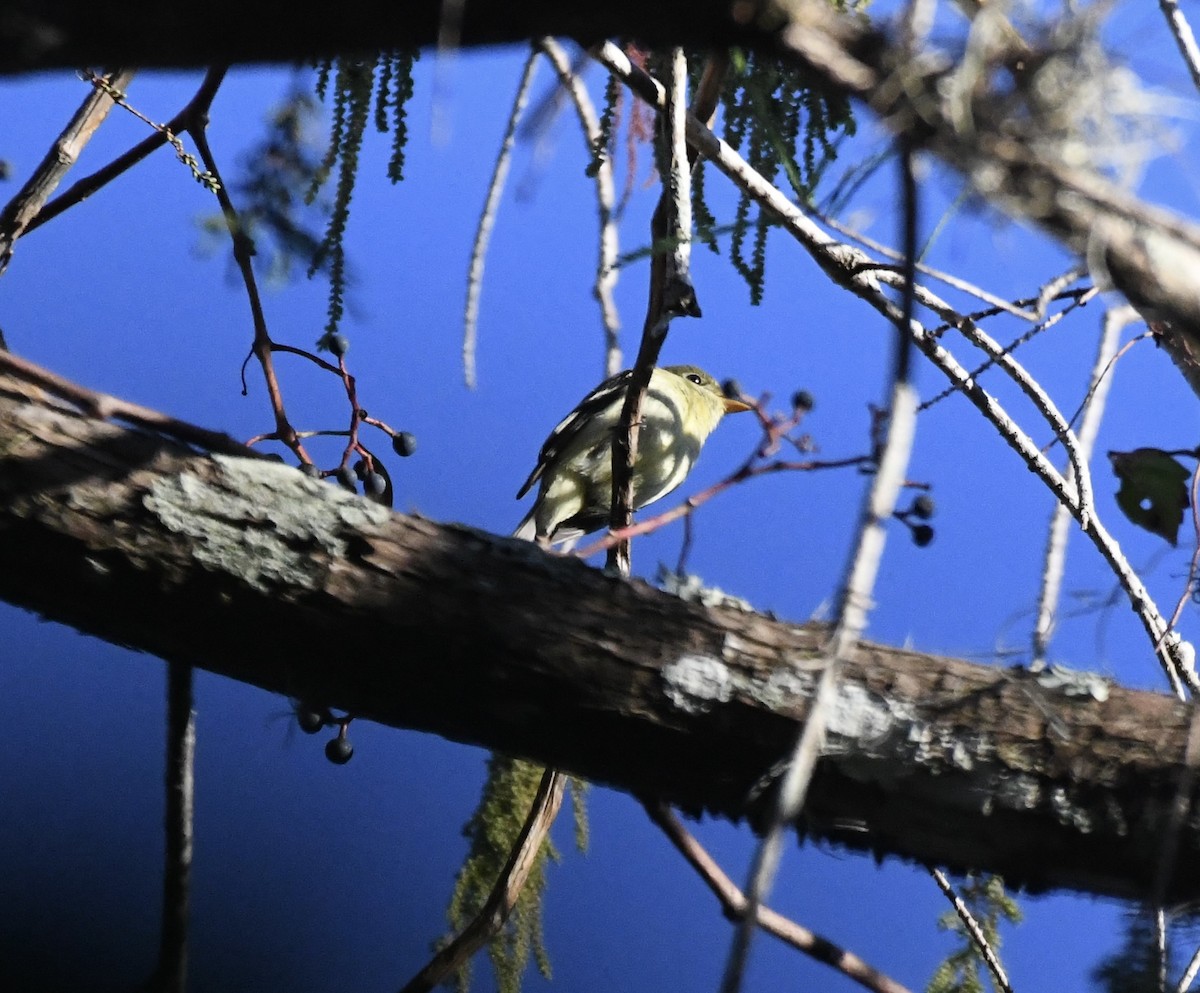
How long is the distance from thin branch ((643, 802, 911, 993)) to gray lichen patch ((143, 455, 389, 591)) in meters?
0.46

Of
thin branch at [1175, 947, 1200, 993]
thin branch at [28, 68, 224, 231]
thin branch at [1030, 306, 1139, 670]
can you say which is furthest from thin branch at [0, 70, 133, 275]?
thin branch at [1175, 947, 1200, 993]

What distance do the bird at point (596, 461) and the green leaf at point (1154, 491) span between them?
162 centimetres

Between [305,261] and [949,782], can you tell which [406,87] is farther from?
[949,782]

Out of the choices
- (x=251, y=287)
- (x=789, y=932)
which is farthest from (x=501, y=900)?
(x=251, y=287)

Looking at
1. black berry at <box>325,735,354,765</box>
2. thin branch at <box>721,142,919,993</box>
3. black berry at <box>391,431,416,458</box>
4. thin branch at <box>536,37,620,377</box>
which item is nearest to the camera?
thin branch at <box>721,142,919,993</box>

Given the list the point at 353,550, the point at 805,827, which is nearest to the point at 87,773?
the point at 353,550

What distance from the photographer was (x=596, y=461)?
10.9 ft

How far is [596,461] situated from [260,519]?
6.86 feet

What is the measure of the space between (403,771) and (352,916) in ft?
1.90

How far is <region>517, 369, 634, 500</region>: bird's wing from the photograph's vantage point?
3166 mm

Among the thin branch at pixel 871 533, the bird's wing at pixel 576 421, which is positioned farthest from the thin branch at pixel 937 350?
the bird's wing at pixel 576 421

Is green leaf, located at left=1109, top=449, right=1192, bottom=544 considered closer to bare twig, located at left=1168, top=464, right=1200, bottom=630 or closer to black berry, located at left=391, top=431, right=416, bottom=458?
bare twig, located at left=1168, top=464, right=1200, bottom=630

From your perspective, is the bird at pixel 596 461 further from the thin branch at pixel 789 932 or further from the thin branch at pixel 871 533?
the thin branch at pixel 871 533

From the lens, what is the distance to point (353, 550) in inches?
49.7
